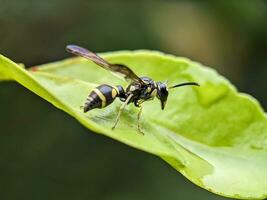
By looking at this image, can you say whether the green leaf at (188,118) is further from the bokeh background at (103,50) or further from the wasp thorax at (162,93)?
the bokeh background at (103,50)

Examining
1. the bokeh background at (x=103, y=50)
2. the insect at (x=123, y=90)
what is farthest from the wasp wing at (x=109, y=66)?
the bokeh background at (x=103, y=50)

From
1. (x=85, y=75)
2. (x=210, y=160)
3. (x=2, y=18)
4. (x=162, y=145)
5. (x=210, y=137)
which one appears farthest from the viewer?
(x=2, y=18)

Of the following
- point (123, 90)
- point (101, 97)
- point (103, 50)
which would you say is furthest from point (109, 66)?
point (103, 50)

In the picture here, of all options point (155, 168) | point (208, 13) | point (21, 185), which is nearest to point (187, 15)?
A: point (208, 13)

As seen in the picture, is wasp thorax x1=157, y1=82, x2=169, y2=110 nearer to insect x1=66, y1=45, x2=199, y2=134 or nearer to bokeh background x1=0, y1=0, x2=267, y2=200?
insect x1=66, y1=45, x2=199, y2=134

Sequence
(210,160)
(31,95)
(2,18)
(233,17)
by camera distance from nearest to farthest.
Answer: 1. (210,160)
2. (2,18)
3. (233,17)
4. (31,95)

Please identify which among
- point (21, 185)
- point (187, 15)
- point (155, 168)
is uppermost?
point (187, 15)

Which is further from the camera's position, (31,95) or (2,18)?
(31,95)

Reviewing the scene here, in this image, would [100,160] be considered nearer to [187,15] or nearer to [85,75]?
[187,15]
